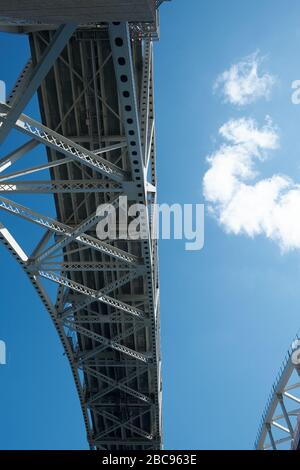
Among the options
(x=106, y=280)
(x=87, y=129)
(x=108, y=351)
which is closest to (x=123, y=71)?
(x=87, y=129)

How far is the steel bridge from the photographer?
11469mm

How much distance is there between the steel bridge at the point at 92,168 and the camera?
11.5 m

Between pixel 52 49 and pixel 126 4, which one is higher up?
pixel 52 49

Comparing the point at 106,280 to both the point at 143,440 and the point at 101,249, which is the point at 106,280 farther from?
the point at 143,440

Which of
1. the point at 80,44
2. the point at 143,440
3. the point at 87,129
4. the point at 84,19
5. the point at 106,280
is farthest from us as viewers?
the point at 143,440

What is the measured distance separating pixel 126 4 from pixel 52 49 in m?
3.99

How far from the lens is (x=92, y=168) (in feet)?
48.8

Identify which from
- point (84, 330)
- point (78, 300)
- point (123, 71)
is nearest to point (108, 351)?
point (84, 330)

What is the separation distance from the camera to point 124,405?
31422 millimetres

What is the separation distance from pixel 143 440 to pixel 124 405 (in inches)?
184

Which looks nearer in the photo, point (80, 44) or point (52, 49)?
point (52, 49)
